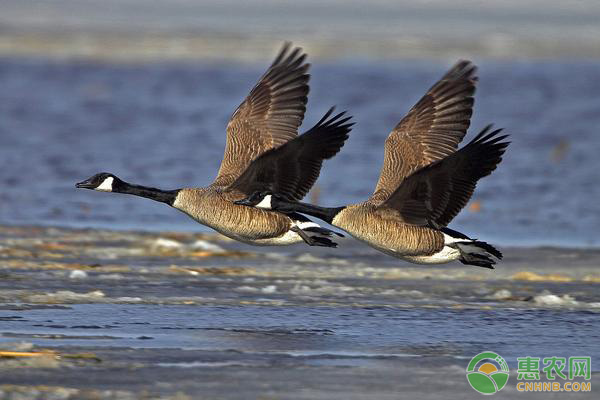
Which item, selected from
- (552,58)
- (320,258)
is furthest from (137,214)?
(552,58)

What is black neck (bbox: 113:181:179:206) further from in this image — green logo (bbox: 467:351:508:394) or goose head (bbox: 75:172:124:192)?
green logo (bbox: 467:351:508:394)

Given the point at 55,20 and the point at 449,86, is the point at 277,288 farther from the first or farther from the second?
the point at 55,20

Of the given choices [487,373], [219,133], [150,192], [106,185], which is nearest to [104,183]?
[106,185]

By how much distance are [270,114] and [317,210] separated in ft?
5.19

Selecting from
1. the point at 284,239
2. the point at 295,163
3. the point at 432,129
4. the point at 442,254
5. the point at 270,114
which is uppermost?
the point at 270,114

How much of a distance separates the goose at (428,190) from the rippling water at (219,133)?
12.2 ft

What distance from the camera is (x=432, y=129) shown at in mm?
10312

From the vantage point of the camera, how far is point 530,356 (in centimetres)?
793

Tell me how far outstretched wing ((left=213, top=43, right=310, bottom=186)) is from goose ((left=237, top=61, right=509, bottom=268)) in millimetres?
998

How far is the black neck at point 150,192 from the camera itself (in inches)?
413

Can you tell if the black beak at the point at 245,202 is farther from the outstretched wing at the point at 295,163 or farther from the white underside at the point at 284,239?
the white underside at the point at 284,239

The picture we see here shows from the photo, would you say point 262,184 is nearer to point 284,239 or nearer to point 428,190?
point 284,239

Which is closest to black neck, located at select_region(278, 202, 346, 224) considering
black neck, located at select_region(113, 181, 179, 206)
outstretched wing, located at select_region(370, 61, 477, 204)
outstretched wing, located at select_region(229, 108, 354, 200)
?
outstretched wing, located at select_region(229, 108, 354, 200)

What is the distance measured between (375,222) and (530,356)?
2.00 meters
